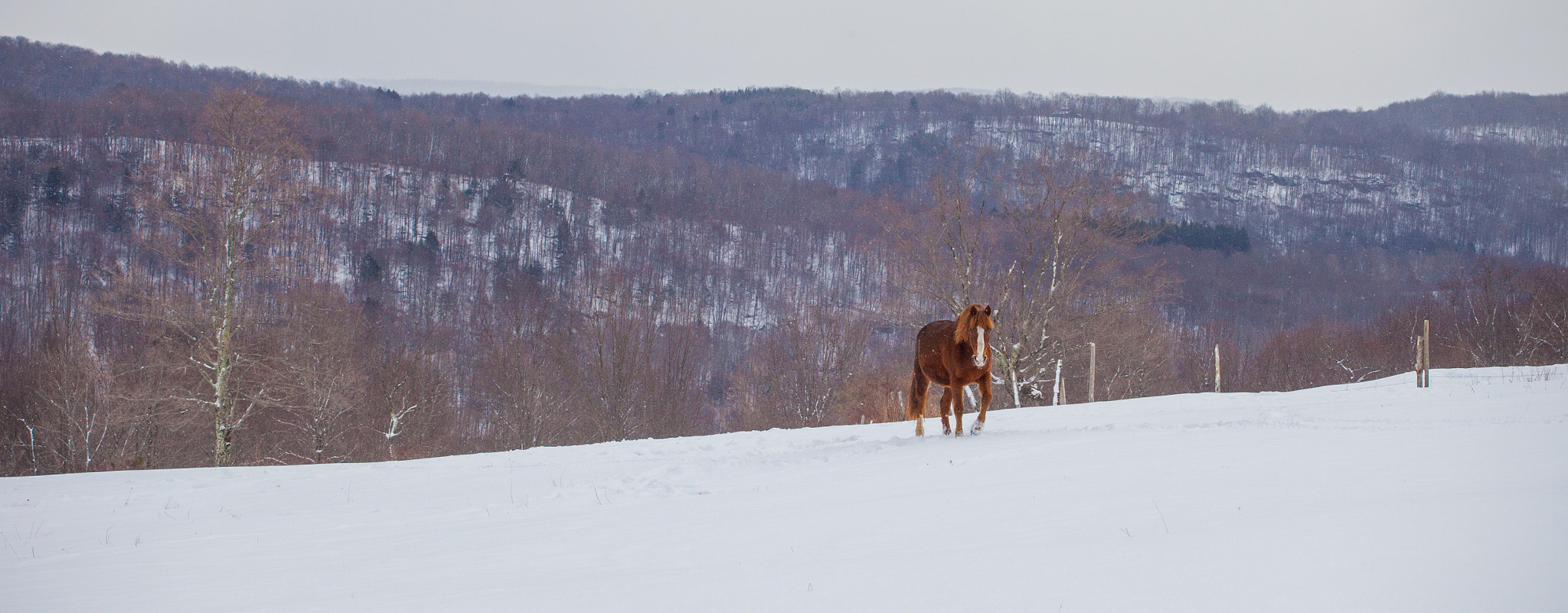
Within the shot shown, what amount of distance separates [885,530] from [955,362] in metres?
5.40

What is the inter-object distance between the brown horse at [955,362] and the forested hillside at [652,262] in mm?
11269

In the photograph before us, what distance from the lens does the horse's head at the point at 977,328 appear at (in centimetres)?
974

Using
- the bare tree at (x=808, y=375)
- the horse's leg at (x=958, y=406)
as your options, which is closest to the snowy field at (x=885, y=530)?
the horse's leg at (x=958, y=406)

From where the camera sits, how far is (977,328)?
982 cm

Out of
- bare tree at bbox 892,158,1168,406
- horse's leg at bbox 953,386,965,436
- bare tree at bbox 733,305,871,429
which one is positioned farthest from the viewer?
bare tree at bbox 733,305,871,429

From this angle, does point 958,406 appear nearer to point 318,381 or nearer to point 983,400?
point 983,400

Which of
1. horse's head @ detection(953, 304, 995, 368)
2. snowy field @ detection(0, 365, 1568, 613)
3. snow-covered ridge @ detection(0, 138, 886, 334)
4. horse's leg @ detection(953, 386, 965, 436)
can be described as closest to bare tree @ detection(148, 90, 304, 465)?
snowy field @ detection(0, 365, 1568, 613)

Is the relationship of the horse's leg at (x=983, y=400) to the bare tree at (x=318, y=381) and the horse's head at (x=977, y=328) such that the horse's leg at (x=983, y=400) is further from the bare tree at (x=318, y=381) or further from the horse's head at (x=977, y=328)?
→ the bare tree at (x=318, y=381)

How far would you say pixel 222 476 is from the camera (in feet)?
31.7

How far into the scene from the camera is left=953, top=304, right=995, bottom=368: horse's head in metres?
9.74

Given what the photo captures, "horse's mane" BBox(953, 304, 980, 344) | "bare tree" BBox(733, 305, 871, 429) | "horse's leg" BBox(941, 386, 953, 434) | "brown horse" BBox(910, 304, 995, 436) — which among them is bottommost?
"bare tree" BBox(733, 305, 871, 429)

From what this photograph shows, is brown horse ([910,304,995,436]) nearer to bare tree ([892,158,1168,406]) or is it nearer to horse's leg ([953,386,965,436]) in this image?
horse's leg ([953,386,965,436])

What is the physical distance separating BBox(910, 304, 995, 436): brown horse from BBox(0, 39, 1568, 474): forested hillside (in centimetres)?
1127

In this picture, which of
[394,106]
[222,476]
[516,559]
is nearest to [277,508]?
[222,476]
